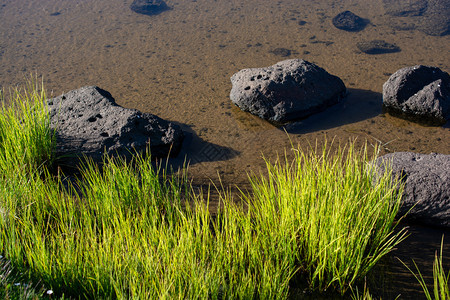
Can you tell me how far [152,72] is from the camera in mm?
5660

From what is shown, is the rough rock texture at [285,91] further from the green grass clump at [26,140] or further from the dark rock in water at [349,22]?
the dark rock in water at [349,22]

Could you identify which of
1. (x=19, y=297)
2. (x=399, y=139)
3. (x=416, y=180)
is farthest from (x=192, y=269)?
(x=399, y=139)

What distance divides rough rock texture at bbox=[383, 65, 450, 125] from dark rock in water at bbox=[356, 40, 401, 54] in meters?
1.38

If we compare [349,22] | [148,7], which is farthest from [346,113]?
[148,7]

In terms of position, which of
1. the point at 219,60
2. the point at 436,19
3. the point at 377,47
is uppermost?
the point at 436,19

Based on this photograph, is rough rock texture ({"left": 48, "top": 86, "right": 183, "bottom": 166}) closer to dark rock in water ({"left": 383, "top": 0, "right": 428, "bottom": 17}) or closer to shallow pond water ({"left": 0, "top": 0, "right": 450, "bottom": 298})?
shallow pond water ({"left": 0, "top": 0, "right": 450, "bottom": 298})

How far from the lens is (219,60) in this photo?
5.86 m

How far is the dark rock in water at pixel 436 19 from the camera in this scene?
644 centimetres

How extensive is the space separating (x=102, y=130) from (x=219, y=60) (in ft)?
8.03

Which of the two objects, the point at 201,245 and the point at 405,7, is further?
the point at 405,7

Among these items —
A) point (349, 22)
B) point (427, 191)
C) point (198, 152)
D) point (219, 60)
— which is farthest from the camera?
point (349, 22)

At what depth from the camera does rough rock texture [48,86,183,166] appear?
3.78m

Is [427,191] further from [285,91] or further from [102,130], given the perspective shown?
[102,130]

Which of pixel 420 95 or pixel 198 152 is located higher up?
pixel 420 95
